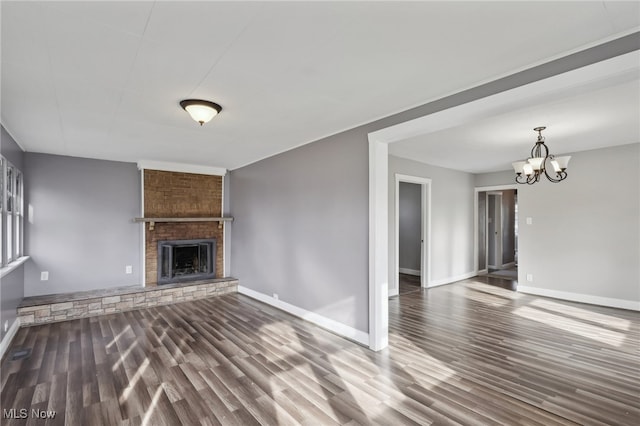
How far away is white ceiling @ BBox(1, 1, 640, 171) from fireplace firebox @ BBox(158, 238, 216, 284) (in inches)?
101

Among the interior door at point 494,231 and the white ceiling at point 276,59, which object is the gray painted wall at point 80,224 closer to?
the white ceiling at point 276,59

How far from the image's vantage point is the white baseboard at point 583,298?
4871mm

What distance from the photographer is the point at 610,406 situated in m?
2.37

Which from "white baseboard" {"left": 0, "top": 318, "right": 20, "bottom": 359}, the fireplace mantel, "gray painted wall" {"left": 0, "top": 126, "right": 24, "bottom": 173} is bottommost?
"white baseboard" {"left": 0, "top": 318, "right": 20, "bottom": 359}

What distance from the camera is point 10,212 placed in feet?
12.9

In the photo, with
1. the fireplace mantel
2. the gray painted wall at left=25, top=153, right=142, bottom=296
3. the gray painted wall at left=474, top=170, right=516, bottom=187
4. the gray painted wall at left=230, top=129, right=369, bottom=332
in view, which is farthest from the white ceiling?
the gray painted wall at left=474, top=170, right=516, bottom=187

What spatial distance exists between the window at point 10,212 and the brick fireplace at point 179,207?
1.63 metres

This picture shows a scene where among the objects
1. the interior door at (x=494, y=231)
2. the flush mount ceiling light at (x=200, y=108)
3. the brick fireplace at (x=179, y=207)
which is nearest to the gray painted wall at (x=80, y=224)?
the brick fireplace at (x=179, y=207)

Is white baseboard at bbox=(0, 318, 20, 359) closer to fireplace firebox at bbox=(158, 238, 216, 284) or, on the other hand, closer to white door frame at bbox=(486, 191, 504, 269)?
fireplace firebox at bbox=(158, 238, 216, 284)

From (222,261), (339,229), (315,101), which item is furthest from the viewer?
(222,261)

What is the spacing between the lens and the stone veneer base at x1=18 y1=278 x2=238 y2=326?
170 inches

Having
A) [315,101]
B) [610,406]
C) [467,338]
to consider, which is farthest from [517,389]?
[315,101]

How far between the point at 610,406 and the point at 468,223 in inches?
212

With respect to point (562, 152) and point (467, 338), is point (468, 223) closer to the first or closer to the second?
point (562, 152)
